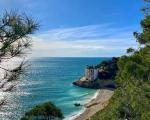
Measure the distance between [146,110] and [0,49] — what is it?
959 cm

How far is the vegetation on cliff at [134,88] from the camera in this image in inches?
625

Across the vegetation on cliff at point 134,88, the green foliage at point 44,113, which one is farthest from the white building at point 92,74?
the vegetation on cliff at point 134,88

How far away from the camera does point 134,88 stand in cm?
1788

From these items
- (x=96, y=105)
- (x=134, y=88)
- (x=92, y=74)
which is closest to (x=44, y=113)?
(x=134, y=88)

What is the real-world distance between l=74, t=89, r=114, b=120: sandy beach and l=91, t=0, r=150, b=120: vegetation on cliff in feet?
129

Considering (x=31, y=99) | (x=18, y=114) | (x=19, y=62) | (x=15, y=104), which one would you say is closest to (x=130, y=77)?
(x=19, y=62)

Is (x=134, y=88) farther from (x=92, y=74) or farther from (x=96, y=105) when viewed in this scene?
(x=92, y=74)

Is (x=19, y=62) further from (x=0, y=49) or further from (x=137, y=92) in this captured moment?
(x=137, y=92)

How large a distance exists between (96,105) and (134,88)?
6460 centimetres

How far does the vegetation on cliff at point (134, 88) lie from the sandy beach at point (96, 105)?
39.3 m

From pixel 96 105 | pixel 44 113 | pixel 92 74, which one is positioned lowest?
pixel 96 105

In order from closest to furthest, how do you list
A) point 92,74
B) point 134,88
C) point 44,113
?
point 134,88 < point 44,113 < point 92,74

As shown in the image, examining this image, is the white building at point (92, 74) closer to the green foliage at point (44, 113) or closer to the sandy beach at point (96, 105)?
the sandy beach at point (96, 105)

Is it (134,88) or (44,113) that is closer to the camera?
(134,88)
